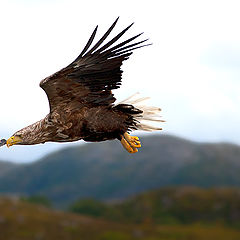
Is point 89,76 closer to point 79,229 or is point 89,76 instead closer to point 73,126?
point 73,126

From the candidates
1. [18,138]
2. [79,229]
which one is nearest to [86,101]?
[18,138]

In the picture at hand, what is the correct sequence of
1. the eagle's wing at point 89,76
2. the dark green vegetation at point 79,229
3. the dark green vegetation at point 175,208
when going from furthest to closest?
1. the dark green vegetation at point 175,208
2. the dark green vegetation at point 79,229
3. the eagle's wing at point 89,76

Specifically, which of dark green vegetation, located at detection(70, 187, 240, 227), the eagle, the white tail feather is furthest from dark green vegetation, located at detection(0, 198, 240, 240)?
the eagle

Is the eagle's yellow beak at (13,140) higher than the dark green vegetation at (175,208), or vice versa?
the dark green vegetation at (175,208)

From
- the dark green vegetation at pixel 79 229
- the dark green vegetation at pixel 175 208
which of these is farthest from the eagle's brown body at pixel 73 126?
the dark green vegetation at pixel 175 208

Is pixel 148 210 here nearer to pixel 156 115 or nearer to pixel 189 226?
pixel 189 226

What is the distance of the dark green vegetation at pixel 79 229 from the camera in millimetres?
90438

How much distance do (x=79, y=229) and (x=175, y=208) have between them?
2683 centimetres

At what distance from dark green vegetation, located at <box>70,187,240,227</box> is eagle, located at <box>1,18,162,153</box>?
96335mm

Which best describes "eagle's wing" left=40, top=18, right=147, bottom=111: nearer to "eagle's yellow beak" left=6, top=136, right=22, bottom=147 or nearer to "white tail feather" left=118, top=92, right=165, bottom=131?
"eagle's yellow beak" left=6, top=136, right=22, bottom=147

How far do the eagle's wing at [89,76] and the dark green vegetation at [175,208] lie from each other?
96855mm

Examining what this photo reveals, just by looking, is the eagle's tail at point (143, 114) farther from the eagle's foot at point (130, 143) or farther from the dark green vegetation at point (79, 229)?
the dark green vegetation at point (79, 229)

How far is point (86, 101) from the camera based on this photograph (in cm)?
962

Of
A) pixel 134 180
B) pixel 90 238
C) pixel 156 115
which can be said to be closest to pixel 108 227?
pixel 90 238
